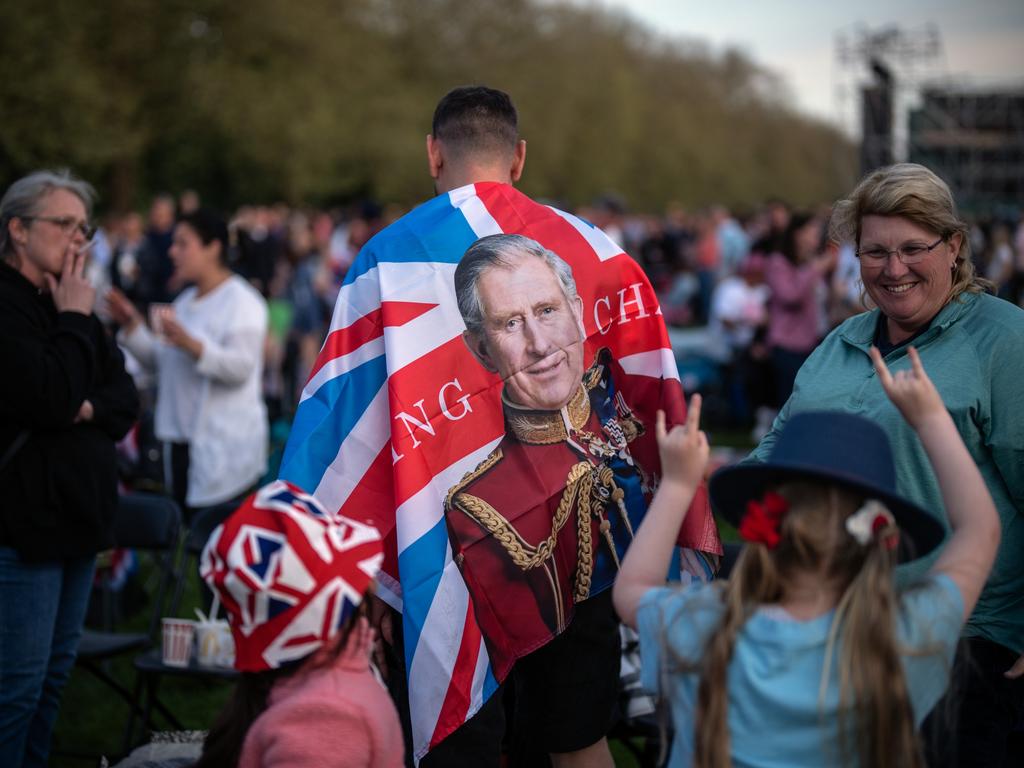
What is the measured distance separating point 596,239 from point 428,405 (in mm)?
702

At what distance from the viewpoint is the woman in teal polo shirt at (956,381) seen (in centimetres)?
276

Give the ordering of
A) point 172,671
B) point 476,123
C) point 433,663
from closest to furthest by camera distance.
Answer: point 433,663
point 476,123
point 172,671

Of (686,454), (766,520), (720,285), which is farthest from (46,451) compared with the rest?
(720,285)

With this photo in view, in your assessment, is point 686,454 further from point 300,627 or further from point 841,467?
point 300,627

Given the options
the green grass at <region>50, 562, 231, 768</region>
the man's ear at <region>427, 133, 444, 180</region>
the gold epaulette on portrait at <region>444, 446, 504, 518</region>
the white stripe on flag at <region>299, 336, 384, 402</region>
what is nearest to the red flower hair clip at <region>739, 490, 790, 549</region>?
the gold epaulette on portrait at <region>444, 446, 504, 518</region>

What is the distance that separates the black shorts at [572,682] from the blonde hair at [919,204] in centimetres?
122

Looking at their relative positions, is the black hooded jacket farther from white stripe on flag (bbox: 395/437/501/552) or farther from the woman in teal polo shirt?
the woman in teal polo shirt

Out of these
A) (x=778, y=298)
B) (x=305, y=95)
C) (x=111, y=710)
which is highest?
A: (x=305, y=95)

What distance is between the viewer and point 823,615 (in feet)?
7.13

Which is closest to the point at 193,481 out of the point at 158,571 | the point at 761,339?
the point at 158,571

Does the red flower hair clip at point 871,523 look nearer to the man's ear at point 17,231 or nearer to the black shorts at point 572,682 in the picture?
the black shorts at point 572,682

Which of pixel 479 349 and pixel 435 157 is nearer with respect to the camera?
pixel 479 349

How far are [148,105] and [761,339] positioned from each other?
18054 millimetres

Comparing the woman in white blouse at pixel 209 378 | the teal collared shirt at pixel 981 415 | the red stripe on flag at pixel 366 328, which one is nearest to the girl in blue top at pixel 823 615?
the teal collared shirt at pixel 981 415
